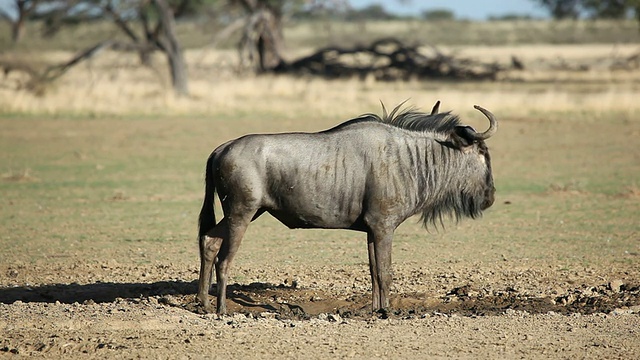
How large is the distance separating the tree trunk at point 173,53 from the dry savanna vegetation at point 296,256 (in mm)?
5872

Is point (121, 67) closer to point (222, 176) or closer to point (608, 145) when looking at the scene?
point (608, 145)

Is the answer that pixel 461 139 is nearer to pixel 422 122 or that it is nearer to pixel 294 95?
pixel 422 122

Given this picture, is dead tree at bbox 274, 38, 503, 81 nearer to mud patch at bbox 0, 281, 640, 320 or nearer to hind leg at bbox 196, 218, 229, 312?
mud patch at bbox 0, 281, 640, 320

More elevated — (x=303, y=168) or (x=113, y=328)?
(x=303, y=168)

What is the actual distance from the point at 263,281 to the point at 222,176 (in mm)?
2112

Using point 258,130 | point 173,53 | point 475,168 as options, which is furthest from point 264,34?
point 475,168

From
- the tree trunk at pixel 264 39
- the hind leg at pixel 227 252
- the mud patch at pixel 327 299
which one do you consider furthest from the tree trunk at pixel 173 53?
the hind leg at pixel 227 252

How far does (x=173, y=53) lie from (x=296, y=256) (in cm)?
2191

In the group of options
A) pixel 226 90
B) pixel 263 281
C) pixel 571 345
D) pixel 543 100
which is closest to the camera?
pixel 571 345

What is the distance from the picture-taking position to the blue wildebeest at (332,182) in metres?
7.98

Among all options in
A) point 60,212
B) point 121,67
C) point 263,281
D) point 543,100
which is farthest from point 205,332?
point 121,67

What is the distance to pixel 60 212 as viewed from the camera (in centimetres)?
1395

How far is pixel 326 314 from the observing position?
26.2 feet

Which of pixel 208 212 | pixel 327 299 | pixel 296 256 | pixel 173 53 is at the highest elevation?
pixel 173 53
